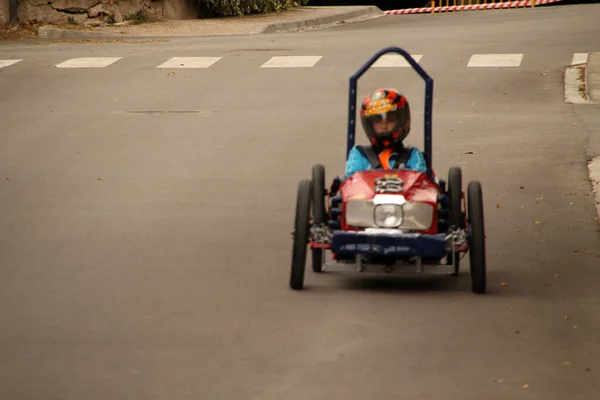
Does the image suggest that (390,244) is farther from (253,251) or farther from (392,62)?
(392,62)

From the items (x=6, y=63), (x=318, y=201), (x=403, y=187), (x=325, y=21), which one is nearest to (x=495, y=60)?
(x=6, y=63)

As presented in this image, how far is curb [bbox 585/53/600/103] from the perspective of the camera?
1778 cm

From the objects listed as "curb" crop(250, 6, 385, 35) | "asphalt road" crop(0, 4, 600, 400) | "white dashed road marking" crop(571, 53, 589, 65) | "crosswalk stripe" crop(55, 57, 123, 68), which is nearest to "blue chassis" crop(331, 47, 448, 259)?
"asphalt road" crop(0, 4, 600, 400)

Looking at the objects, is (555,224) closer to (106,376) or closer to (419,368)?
(419,368)

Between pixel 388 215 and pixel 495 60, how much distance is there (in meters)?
13.6

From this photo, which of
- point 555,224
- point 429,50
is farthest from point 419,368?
point 429,50

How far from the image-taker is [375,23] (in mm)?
32375

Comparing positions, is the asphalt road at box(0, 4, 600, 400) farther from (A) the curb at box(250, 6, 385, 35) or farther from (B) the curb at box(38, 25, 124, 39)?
(A) the curb at box(250, 6, 385, 35)

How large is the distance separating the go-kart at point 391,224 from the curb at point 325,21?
20446 mm

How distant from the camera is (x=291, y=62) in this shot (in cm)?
2183

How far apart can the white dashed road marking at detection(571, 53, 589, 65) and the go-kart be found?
42.2ft

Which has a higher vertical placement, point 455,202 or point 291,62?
point 455,202

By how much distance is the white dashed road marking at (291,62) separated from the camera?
70.4 ft

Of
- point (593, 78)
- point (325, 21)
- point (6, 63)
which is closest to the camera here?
point (593, 78)
